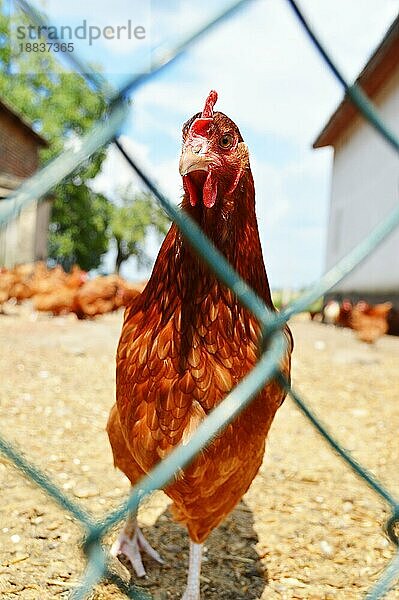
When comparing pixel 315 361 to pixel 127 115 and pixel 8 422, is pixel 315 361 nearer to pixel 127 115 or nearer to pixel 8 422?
pixel 8 422

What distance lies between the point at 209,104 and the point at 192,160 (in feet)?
0.76

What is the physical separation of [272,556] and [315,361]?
11.4 feet

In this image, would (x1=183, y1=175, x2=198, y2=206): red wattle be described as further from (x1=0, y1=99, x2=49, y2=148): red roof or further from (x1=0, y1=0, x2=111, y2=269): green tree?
(x1=0, y1=0, x2=111, y2=269): green tree

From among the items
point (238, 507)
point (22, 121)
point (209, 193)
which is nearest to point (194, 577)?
point (238, 507)

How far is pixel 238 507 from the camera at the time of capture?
226 cm

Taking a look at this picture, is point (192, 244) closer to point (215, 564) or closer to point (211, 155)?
point (211, 155)

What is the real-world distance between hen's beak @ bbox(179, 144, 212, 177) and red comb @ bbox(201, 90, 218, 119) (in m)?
0.11

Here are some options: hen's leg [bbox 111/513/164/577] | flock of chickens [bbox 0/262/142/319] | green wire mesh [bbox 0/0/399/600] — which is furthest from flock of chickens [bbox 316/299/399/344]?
green wire mesh [bbox 0/0/399/600]

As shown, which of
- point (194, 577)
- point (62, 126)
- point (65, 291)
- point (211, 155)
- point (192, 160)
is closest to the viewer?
point (192, 160)

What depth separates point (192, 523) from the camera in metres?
1.63

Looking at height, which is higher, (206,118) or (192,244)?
(206,118)

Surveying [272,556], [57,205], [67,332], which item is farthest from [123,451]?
[57,205]

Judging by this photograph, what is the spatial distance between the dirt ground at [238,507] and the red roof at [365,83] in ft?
4.81

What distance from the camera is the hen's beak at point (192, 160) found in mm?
1048
